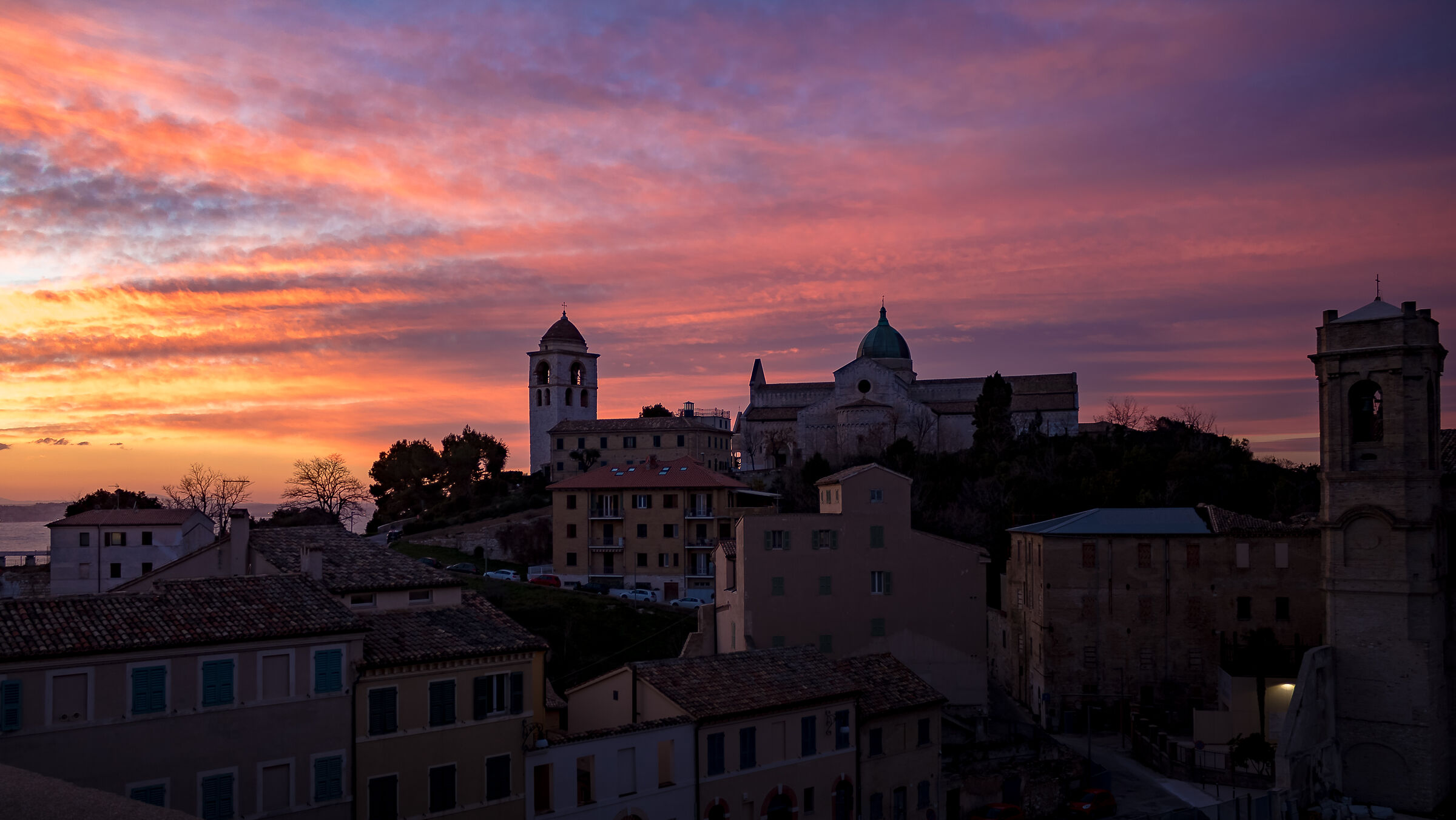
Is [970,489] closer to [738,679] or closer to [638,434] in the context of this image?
[638,434]

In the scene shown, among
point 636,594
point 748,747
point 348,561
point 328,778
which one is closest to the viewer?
point 328,778

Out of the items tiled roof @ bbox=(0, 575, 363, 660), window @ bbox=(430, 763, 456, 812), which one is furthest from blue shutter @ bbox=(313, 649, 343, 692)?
window @ bbox=(430, 763, 456, 812)

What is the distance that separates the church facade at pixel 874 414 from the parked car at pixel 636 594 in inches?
1374

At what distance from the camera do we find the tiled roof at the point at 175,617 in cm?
2158

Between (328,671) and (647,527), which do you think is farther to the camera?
(647,527)

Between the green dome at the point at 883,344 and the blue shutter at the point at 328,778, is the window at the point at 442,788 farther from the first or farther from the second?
the green dome at the point at 883,344

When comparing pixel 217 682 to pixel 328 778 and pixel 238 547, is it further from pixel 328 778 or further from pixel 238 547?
pixel 238 547

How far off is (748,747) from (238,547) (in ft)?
54.1

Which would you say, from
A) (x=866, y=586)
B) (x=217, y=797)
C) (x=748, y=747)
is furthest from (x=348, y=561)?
(x=866, y=586)

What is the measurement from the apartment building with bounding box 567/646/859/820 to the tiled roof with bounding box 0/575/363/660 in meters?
8.65

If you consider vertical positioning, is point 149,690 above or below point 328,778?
above

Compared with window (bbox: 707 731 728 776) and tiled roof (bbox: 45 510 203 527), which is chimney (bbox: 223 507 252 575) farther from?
tiled roof (bbox: 45 510 203 527)

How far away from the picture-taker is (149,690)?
2233 cm

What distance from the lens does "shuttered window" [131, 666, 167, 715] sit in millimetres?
22141
